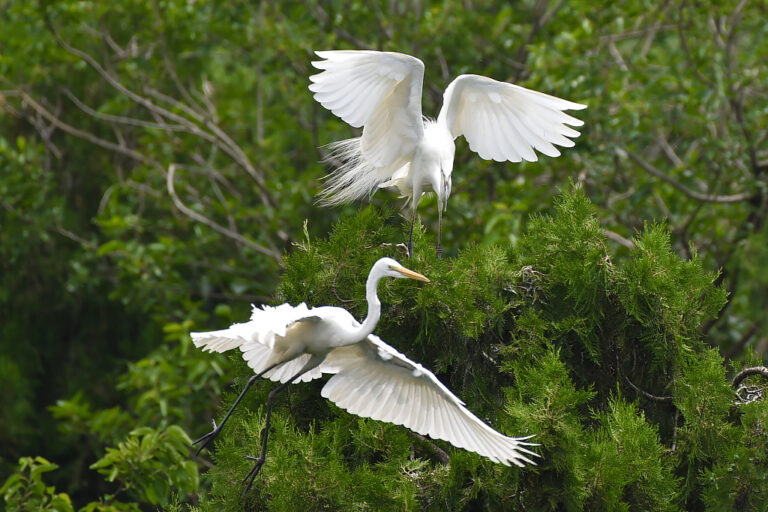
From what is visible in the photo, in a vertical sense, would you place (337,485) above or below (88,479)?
above

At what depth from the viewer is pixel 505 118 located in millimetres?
5273

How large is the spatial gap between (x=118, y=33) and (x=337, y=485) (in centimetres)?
686

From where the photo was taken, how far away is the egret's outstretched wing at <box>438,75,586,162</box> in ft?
16.6

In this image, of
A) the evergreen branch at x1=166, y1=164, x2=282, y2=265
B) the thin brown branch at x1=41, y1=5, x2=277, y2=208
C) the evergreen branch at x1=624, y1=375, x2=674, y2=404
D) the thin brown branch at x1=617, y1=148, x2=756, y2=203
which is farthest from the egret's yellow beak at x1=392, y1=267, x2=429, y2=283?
the thin brown branch at x1=41, y1=5, x2=277, y2=208

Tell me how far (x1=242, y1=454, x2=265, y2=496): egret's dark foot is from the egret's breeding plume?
3.93 ft

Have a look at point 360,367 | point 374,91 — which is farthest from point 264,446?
point 374,91

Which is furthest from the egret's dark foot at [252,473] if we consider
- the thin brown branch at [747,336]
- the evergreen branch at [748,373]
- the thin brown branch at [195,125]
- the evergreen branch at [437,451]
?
the thin brown branch at [747,336]

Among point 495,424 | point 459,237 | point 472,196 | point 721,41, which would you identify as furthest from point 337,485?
point 721,41

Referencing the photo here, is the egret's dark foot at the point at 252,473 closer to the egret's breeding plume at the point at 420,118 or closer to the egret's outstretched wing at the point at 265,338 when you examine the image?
the egret's outstretched wing at the point at 265,338

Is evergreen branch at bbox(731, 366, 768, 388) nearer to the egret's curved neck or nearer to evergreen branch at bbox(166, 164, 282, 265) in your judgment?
the egret's curved neck

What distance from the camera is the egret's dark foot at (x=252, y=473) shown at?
3.90 metres

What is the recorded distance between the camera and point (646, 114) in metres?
7.85

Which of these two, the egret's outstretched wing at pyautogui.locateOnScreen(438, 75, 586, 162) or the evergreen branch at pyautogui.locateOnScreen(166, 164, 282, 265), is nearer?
the egret's outstretched wing at pyautogui.locateOnScreen(438, 75, 586, 162)

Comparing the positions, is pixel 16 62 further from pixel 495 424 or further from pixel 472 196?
pixel 495 424
